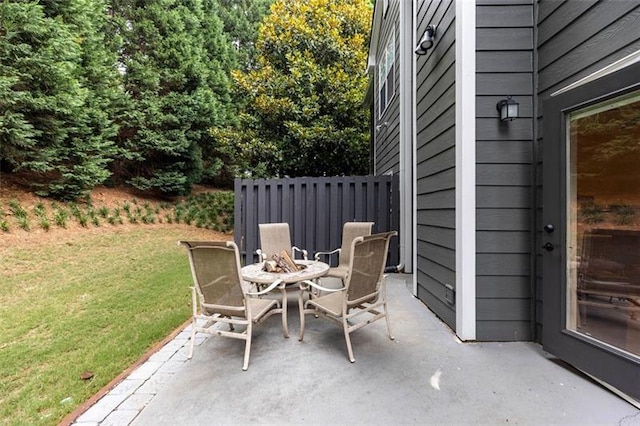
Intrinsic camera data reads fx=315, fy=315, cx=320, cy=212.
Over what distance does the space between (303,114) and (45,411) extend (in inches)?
323

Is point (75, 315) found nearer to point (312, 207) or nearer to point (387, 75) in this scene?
point (312, 207)

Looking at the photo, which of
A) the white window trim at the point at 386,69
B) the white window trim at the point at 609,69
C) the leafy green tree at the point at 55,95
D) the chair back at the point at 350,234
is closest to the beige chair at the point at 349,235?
the chair back at the point at 350,234

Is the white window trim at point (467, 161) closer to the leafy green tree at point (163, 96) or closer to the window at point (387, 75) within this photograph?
the window at point (387, 75)

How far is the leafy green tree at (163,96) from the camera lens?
1112cm

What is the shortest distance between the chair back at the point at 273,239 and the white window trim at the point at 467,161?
2.36 metres

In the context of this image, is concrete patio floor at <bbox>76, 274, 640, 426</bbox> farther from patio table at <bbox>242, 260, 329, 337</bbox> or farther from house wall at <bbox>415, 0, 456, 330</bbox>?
house wall at <bbox>415, 0, 456, 330</bbox>

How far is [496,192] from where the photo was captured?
270 centimetres

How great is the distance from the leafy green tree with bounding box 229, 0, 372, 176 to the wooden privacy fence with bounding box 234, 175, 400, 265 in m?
3.52

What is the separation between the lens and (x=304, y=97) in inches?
358

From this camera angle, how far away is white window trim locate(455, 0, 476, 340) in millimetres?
2691

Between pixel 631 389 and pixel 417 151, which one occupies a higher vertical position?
pixel 417 151

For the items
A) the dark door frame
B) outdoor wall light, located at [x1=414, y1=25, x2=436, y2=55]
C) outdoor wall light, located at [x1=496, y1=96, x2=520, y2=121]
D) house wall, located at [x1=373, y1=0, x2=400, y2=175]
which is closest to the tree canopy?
house wall, located at [x1=373, y1=0, x2=400, y2=175]

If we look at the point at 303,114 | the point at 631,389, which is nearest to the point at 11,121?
the point at 303,114

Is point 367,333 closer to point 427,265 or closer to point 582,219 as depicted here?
point 427,265
